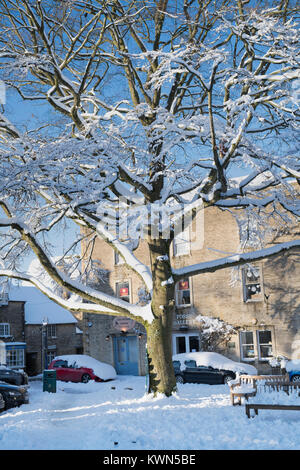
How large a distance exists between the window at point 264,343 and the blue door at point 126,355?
24.4 feet

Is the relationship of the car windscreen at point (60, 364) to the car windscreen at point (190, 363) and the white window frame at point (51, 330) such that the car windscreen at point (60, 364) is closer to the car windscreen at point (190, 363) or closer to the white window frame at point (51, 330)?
the car windscreen at point (190, 363)

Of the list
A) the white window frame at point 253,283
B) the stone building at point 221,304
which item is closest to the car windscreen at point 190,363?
the stone building at point 221,304

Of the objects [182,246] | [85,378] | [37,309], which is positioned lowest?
[85,378]

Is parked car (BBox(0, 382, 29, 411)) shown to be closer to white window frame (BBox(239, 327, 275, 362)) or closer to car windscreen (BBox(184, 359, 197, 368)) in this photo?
car windscreen (BBox(184, 359, 197, 368))

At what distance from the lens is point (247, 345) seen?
2356 centimetres

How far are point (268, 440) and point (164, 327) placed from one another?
5.82 meters

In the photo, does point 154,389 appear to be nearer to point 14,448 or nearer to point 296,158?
point 14,448

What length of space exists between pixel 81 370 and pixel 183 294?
6.79 meters

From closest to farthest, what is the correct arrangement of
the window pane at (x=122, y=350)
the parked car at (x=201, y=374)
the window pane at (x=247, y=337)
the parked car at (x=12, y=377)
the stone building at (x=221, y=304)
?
the parked car at (x=12, y=377)
the parked car at (x=201, y=374)
the stone building at (x=221, y=304)
the window pane at (x=247, y=337)
the window pane at (x=122, y=350)

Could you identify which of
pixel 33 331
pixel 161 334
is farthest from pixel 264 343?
pixel 33 331

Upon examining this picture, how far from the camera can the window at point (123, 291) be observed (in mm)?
28344

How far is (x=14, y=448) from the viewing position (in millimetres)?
A: 8547

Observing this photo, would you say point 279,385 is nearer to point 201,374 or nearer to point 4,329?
point 201,374
